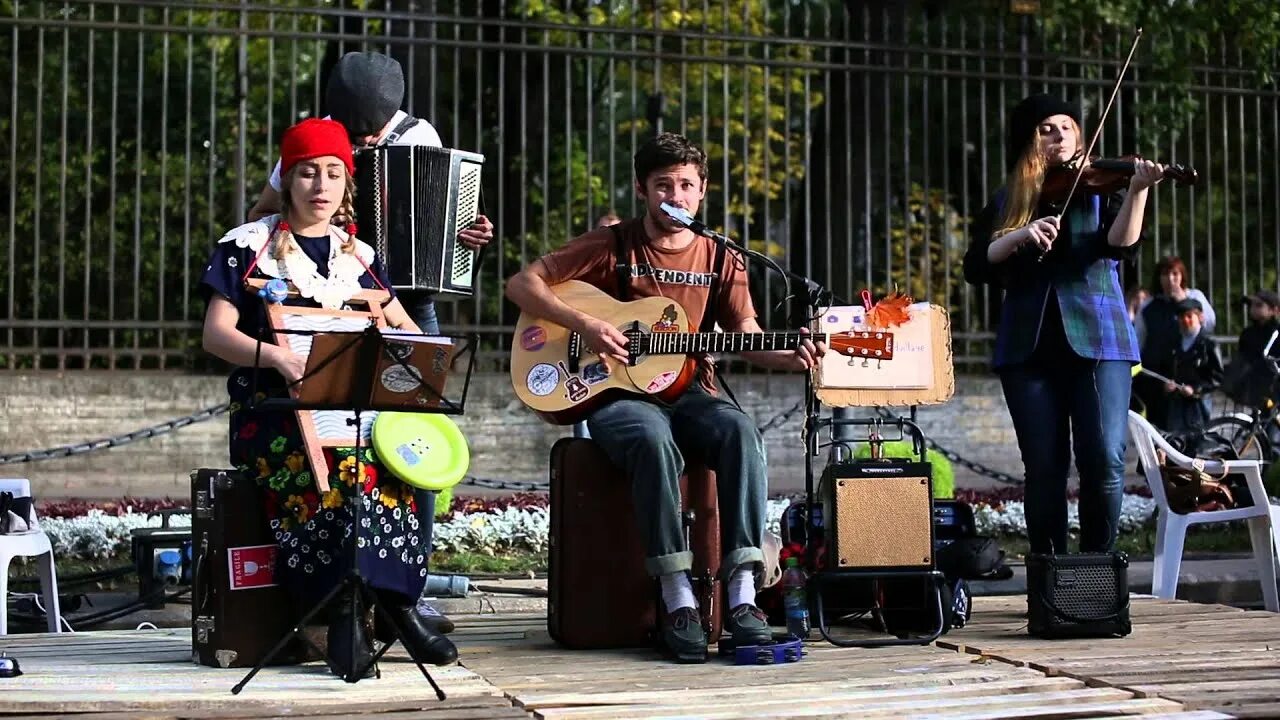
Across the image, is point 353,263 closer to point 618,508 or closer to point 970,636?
point 618,508

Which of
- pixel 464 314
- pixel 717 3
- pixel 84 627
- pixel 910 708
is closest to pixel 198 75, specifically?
pixel 717 3

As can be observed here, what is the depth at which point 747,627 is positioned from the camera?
559 cm

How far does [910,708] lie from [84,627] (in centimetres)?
376

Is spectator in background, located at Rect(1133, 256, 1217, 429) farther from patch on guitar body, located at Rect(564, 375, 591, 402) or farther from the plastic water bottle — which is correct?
patch on guitar body, located at Rect(564, 375, 591, 402)

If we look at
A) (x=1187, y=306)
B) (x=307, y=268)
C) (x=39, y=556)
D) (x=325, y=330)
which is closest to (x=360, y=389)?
(x=325, y=330)

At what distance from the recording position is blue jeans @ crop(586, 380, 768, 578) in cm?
568

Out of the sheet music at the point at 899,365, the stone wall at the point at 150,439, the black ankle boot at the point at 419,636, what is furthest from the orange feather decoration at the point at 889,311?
the stone wall at the point at 150,439

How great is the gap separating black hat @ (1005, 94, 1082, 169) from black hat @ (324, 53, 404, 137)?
2291mm

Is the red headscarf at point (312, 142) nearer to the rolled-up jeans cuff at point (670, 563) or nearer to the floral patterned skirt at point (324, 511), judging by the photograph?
the floral patterned skirt at point (324, 511)

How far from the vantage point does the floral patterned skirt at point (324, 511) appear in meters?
5.30

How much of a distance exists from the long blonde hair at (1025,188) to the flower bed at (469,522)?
291cm

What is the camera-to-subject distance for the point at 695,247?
622cm

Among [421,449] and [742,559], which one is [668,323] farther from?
[421,449]

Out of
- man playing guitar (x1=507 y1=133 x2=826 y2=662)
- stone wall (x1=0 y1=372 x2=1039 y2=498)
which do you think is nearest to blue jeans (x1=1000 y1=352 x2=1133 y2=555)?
man playing guitar (x1=507 y1=133 x2=826 y2=662)
